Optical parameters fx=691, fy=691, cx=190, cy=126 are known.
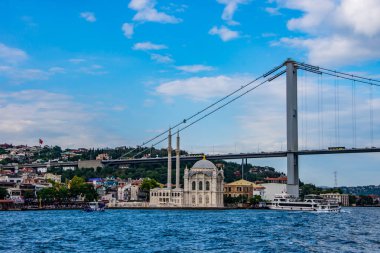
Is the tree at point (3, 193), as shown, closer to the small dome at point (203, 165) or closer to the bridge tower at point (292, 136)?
the small dome at point (203, 165)

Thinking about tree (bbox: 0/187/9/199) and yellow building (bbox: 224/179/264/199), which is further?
yellow building (bbox: 224/179/264/199)

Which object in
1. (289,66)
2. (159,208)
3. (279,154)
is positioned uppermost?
(289,66)

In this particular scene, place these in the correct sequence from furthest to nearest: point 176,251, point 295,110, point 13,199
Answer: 1. point 13,199
2. point 295,110
3. point 176,251

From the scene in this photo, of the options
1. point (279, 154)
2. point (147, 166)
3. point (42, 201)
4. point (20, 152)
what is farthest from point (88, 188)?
point (20, 152)

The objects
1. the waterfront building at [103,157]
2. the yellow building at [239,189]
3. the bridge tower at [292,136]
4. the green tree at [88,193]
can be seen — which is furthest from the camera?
the waterfront building at [103,157]

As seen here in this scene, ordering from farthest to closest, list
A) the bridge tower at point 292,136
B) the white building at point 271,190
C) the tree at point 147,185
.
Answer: the white building at point 271,190, the tree at point 147,185, the bridge tower at point 292,136

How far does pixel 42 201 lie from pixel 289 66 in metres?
31.3

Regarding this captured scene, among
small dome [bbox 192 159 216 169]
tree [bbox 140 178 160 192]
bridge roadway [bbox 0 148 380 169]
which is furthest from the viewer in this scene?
tree [bbox 140 178 160 192]

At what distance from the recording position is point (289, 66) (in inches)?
2913

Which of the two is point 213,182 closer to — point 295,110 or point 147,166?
point 295,110

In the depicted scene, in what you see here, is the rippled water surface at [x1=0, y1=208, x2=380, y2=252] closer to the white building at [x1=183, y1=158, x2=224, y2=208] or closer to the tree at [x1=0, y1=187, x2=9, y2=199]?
the tree at [x1=0, y1=187, x2=9, y2=199]

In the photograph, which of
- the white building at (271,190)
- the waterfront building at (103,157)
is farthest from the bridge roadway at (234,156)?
the white building at (271,190)

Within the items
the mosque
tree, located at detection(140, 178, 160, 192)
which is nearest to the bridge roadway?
tree, located at detection(140, 178, 160, 192)

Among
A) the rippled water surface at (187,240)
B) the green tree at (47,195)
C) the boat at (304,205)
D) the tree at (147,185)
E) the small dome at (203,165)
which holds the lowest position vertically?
the rippled water surface at (187,240)
